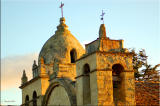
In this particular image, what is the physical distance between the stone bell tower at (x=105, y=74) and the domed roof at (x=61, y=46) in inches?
240

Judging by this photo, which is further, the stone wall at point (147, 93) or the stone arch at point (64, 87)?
the stone arch at point (64, 87)

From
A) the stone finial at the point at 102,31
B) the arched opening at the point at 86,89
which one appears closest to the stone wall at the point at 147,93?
the arched opening at the point at 86,89

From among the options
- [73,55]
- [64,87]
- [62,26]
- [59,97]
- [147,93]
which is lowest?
[59,97]

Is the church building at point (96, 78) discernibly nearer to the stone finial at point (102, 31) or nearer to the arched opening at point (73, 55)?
the stone finial at point (102, 31)

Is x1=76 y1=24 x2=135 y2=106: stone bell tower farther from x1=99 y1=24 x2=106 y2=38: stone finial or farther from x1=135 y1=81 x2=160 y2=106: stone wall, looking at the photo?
x1=135 y1=81 x2=160 y2=106: stone wall

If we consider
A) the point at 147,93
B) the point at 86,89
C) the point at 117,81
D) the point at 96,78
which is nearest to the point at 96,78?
the point at 96,78

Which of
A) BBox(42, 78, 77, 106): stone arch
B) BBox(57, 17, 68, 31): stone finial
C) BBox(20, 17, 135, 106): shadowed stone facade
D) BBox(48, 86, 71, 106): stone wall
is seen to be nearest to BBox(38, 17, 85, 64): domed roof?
BBox(57, 17, 68, 31): stone finial

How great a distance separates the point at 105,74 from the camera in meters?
25.5

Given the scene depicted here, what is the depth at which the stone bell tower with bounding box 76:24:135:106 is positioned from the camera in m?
25.3

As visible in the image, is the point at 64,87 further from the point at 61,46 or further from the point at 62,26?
the point at 62,26

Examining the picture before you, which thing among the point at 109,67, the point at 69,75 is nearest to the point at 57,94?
the point at 69,75

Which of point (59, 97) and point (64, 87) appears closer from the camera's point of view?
point (64, 87)

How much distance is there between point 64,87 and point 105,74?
13.7ft

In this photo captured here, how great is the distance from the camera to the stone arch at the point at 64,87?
2784 centimetres
